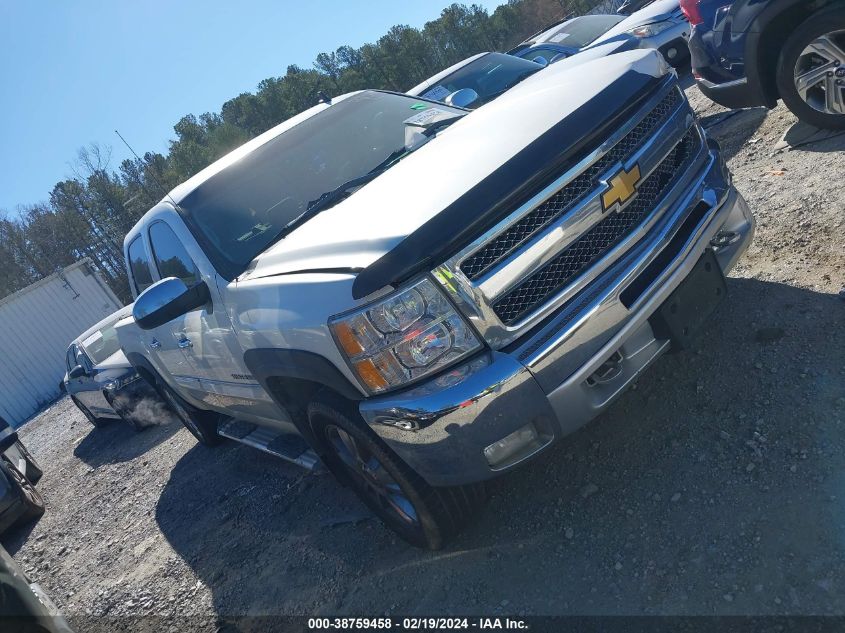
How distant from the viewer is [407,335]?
7.72ft

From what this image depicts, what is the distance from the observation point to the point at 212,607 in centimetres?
369

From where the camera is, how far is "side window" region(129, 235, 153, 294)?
4825 mm

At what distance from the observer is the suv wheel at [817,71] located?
13.8 ft

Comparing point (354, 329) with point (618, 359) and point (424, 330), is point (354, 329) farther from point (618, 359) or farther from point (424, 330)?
point (618, 359)

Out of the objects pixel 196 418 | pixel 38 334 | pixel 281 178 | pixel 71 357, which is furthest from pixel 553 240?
pixel 38 334

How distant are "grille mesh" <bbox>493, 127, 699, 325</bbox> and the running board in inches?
65.2

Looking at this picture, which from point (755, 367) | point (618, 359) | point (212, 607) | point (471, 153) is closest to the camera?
point (618, 359)

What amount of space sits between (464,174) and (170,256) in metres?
2.37

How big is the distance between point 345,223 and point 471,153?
0.62 metres

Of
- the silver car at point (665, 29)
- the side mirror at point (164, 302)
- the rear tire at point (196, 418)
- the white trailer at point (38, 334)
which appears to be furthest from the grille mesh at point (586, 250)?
the white trailer at point (38, 334)

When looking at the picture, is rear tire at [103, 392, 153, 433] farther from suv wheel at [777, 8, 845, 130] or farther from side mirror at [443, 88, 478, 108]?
suv wheel at [777, 8, 845, 130]

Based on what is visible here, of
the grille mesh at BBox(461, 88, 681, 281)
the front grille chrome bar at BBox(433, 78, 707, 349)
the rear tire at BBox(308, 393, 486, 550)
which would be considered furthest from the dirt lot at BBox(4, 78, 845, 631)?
the grille mesh at BBox(461, 88, 681, 281)

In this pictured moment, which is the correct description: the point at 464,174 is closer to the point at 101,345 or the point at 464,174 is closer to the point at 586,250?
the point at 586,250

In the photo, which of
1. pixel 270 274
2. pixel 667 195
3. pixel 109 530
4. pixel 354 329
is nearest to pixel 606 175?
pixel 667 195
